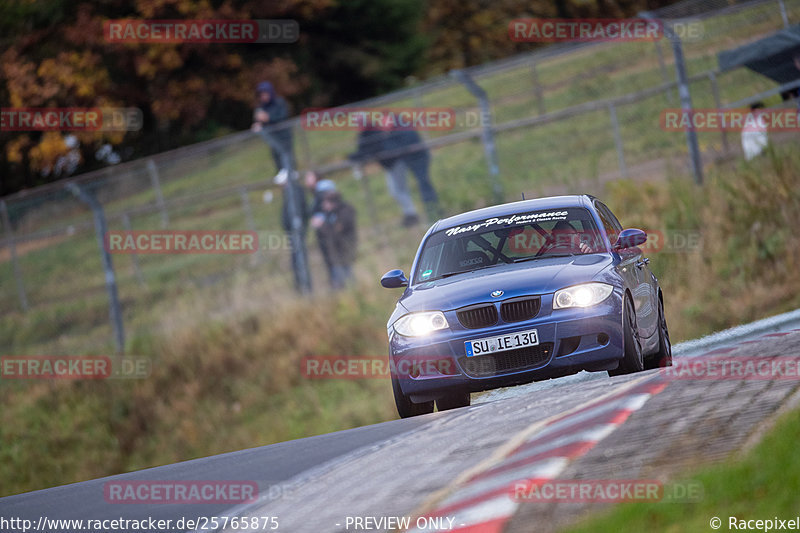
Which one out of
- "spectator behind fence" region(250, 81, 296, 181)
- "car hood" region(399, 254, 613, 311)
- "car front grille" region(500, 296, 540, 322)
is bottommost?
"car front grille" region(500, 296, 540, 322)

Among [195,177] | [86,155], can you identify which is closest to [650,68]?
[195,177]

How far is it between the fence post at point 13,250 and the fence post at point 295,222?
551 centimetres

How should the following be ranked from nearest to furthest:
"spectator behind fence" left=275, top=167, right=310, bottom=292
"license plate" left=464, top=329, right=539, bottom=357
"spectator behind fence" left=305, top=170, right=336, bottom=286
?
"license plate" left=464, top=329, right=539, bottom=357 → "spectator behind fence" left=305, top=170, right=336, bottom=286 → "spectator behind fence" left=275, top=167, right=310, bottom=292

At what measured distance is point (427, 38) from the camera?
41500mm

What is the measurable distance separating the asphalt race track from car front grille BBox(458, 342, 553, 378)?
0.48 meters

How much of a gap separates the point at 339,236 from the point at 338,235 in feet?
0.08

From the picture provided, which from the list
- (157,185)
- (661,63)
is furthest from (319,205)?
(661,63)

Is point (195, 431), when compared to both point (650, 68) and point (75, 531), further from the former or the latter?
point (650, 68)

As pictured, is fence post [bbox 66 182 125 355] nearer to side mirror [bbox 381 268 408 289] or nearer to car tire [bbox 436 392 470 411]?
side mirror [bbox 381 268 408 289]

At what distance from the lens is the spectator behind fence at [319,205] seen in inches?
692

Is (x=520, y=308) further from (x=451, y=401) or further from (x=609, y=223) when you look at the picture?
(x=609, y=223)

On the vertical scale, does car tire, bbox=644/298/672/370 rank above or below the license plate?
below

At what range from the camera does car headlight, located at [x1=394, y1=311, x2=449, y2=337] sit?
315 inches

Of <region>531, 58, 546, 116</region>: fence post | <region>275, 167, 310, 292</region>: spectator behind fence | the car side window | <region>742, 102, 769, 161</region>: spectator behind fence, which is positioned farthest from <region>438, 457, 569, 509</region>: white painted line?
<region>531, 58, 546, 116</region>: fence post
